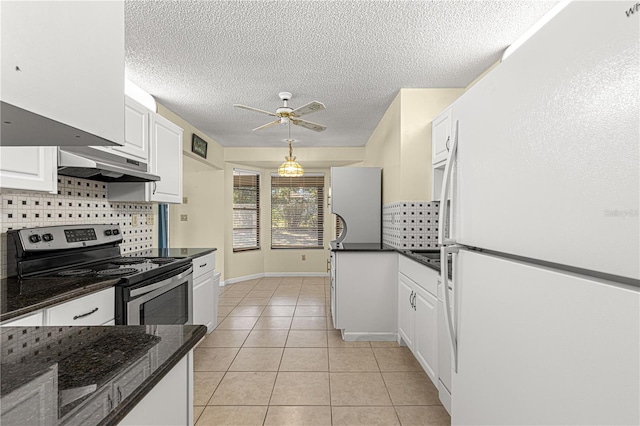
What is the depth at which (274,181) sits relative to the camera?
257 inches

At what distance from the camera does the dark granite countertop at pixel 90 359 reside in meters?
0.57

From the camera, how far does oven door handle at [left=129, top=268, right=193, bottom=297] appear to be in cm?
191

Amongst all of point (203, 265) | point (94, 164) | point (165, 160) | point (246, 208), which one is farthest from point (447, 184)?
point (246, 208)

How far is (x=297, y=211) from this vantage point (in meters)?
6.55

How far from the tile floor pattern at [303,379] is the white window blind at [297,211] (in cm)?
283

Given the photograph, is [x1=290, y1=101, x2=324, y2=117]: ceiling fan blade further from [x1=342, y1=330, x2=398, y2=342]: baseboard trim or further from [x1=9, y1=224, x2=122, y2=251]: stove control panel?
[x1=342, y1=330, x2=398, y2=342]: baseboard trim

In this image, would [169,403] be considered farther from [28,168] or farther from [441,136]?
[441,136]

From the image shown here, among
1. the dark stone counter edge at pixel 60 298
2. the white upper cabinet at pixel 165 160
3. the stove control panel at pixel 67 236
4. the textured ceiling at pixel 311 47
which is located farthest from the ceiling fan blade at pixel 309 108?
the dark stone counter edge at pixel 60 298

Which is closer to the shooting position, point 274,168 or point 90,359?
→ point 90,359

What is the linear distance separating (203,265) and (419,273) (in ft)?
6.45

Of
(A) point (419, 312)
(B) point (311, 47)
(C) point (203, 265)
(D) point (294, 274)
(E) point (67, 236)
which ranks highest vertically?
(B) point (311, 47)

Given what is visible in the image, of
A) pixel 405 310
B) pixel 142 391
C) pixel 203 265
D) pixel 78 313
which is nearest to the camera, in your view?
pixel 142 391

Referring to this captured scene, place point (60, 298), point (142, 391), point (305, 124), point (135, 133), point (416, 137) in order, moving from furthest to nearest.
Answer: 1. point (305, 124)
2. point (416, 137)
3. point (135, 133)
4. point (60, 298)
5. point (142, 391)

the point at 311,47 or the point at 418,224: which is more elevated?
the point at 311,47
